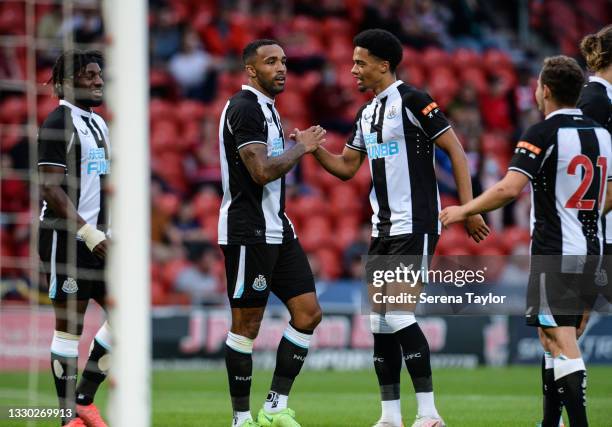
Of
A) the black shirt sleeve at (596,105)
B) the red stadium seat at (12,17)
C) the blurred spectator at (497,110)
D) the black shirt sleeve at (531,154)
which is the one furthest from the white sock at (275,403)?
the blurred spectator at (497,110)

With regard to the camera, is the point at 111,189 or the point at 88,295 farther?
the point at 88,295

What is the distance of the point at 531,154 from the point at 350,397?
5.03 meters

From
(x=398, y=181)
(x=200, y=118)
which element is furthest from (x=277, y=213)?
(x=200, y=118)

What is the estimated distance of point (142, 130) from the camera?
5027 mm

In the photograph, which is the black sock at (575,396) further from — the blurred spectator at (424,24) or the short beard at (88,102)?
the blurred spectator at (424,24)

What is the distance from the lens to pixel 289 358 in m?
7.18

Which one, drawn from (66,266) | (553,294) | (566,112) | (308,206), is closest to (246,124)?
(66,266)

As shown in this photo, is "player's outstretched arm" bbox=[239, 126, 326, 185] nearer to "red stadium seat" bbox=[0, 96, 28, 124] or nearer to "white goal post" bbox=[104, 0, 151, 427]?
"white goal post" bbox=[104, 0, 151, 427]

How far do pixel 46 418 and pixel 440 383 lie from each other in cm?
549

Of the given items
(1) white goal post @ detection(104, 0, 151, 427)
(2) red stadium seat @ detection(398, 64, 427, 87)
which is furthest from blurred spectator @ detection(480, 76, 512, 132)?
(1) white goal post @ detection(104, 0, 151, 427)

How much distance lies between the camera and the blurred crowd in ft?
49.1

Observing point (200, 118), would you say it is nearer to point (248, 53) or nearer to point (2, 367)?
point (2, 367)

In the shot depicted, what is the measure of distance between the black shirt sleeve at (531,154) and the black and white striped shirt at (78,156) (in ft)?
9.67

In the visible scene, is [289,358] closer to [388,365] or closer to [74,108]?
[388,365]
